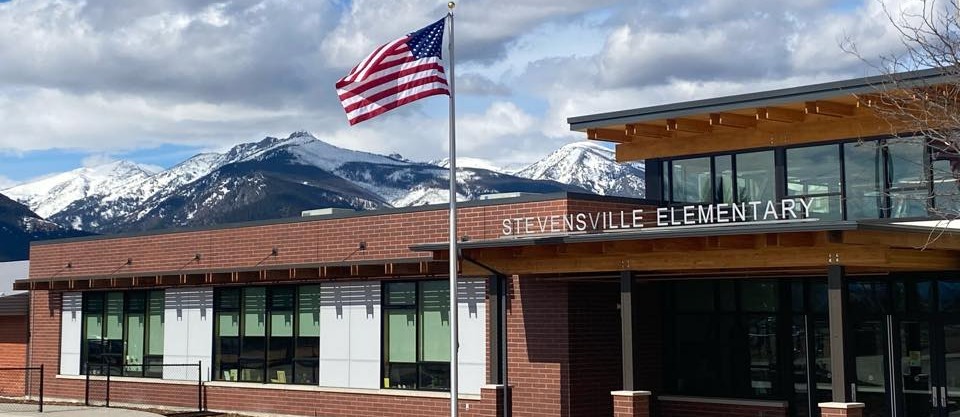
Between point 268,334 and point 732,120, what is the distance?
11927 millimetres

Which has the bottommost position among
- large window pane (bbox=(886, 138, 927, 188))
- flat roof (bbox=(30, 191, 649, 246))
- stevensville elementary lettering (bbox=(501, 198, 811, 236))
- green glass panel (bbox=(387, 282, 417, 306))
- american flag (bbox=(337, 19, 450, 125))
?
green glass panel (bbox=(387, 282, 417, 306))

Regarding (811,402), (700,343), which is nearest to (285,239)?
(700,343)

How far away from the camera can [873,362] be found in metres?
23.4

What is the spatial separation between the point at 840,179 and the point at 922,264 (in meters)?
4.70

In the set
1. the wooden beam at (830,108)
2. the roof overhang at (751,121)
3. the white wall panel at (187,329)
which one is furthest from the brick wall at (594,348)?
the white wall panel at (187,329)

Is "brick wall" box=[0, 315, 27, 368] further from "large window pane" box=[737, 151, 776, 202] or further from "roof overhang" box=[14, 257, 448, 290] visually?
"large window pane" box=[737, 151, 776, 202]

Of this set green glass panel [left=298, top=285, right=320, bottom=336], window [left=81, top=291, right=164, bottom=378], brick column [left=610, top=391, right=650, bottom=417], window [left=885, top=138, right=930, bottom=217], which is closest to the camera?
brick column [left=610, top=391, right=650, bottom=417]

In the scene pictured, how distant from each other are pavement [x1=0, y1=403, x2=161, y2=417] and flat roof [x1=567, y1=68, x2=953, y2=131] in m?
12.0

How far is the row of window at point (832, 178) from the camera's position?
2345 cm

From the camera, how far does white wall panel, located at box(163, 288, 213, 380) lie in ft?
102

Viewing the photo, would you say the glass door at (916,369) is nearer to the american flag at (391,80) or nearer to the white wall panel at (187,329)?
the american flag at (391,80)

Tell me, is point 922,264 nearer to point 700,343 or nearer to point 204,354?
point 700,343

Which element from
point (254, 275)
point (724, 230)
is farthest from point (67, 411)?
point (724, 230)

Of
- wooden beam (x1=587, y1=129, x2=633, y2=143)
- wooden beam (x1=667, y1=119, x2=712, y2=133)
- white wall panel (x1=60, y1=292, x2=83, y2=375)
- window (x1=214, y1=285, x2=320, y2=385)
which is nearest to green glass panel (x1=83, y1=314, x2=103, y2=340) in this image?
white wall panel (x1=60, y1=292, x2=83, y2=375)
